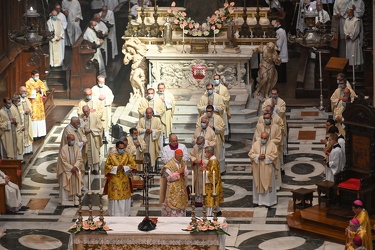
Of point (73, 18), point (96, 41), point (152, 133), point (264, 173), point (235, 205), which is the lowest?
point (235, 205)

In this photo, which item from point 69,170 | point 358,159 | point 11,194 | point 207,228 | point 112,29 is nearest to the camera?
point 207,228

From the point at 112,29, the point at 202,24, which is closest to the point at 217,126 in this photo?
the point at 202,24

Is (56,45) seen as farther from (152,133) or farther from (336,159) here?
(336,159)

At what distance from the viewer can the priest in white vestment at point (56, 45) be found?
37719 mm

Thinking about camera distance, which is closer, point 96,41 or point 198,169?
point 198,169

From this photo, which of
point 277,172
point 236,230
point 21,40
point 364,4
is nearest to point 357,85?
point 364,4

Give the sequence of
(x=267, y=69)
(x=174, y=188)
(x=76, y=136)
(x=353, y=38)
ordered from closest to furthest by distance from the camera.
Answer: (x=174, y=188)
(x=76, y=136)
(x=267, y=69)
(x=353, y=38)

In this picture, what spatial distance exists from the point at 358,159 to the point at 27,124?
872 cm

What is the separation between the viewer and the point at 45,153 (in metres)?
31.8

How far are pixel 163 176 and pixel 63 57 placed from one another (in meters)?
13.1

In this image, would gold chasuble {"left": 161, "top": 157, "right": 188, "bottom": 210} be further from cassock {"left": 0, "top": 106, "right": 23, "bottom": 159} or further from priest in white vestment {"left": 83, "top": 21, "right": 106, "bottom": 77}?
priest in white vestment {"left": 83, "top": 21, "right": 106, "bottom": 77}

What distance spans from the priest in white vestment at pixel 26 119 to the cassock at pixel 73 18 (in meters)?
7.97

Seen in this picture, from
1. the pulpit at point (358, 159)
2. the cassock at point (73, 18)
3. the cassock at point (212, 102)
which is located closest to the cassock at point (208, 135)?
the cassock at point (212, 102)

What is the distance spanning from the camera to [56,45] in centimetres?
3791
